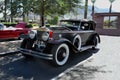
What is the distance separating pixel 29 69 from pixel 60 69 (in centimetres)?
99

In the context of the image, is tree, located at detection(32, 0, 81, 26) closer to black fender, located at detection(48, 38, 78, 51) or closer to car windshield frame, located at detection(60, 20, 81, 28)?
car windshield frame, located at detection(60, 20, 81, 28)

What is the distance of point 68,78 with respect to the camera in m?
5.18

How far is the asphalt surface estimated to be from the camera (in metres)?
5.29

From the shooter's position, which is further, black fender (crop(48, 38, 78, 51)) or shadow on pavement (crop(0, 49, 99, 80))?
black fender (crop(48, 38, 78, 51))

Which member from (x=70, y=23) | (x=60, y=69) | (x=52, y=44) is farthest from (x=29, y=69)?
(x=70, y=23)

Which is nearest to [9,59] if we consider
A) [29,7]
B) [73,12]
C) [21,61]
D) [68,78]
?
[21,61]

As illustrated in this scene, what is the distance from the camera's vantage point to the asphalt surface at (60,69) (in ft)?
17.4

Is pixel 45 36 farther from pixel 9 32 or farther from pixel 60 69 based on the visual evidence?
pixel 9 32

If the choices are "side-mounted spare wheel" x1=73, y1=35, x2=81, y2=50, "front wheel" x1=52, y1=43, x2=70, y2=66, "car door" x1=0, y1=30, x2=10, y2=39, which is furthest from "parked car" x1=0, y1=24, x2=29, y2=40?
"front wheel" x1=52, y1=43, x2=70, y2=66

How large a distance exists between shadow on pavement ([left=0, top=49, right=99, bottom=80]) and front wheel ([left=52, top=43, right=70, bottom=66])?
0.19 meters

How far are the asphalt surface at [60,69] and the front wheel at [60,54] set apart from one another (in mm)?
199

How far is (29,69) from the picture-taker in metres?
5.98

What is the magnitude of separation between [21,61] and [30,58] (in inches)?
21.1

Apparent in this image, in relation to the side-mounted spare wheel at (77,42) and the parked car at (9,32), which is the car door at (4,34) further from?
the side-mounted spare wheel at (77,42)
